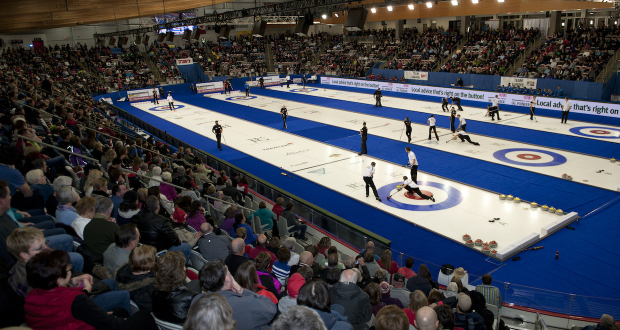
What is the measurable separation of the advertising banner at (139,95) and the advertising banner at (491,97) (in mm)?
21887

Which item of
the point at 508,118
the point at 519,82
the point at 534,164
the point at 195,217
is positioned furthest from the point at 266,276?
the point at 519,82

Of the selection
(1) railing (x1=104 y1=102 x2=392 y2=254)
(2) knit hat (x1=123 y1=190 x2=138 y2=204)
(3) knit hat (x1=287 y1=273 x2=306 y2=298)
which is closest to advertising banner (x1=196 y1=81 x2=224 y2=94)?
(1) railing (x1=104 y1=102 x2=392 y2=254)

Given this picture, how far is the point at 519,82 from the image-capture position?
32.6m

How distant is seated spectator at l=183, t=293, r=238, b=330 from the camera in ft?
9.27

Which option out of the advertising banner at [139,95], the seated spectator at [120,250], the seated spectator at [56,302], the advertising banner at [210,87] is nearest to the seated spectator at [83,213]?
the seated spectator at [120,250]

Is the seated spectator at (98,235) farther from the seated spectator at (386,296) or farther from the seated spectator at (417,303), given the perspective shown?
the seated spectator at (417,303)

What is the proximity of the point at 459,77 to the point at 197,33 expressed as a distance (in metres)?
24.2

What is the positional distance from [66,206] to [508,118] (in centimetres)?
2620

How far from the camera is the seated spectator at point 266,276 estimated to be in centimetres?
528

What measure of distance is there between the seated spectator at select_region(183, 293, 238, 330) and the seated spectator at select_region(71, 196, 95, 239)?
3.59 metres

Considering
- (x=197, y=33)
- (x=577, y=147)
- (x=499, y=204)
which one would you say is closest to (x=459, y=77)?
(x=577, y=147)

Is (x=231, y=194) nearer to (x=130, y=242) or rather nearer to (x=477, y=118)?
(x=130, y=242)

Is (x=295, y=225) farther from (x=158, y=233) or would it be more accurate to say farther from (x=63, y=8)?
(x=63, y=8)

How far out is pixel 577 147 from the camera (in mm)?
18969
